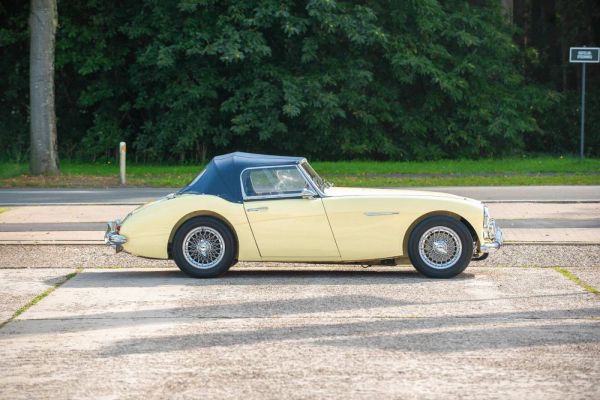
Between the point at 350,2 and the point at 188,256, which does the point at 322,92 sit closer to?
the point at 350,2

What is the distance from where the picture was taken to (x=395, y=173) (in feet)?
88.3

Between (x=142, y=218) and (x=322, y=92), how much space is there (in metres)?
19.6

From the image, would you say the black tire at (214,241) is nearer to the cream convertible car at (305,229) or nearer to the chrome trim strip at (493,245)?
the cream convertible car at (305,229)

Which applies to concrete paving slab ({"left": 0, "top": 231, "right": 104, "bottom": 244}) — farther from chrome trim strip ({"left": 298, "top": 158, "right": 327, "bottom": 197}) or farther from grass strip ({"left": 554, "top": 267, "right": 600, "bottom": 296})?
grass strip ({"left": 554, "top": 267, "right": 600, "bottom": 296})

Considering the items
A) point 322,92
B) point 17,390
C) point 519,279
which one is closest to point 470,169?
point 322,92

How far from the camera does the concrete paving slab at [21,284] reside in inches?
367

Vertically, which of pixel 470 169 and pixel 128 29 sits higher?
pixel 128 29

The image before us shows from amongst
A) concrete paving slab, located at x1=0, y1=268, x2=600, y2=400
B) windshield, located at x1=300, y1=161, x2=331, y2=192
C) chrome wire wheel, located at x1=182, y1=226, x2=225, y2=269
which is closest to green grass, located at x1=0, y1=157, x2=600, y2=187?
windshield, located at x1=300, y1=161, x2=331, y2=192

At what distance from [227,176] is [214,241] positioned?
0.70 m

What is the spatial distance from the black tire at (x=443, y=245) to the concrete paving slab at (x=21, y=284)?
3449 millimetres

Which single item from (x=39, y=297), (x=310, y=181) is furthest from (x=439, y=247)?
(x=39, y=297)

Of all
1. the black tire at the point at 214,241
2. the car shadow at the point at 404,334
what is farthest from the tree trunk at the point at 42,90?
the car shadow at the point at 404,334

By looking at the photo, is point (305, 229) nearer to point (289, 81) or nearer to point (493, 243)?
point (493, 243)

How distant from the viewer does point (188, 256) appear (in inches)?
427
